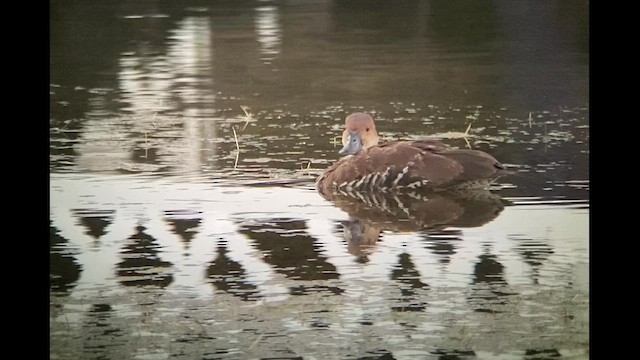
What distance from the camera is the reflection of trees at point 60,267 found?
346 cm

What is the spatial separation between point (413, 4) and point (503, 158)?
2.05 feet

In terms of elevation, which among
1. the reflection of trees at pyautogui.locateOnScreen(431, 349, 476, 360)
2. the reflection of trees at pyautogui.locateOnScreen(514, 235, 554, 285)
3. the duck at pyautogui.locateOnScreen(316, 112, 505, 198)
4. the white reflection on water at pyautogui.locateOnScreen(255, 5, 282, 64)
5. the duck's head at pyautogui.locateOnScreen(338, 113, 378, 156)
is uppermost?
the white reflection on water at pyautogui.locateOnScreen(255, 5, 282, 64)

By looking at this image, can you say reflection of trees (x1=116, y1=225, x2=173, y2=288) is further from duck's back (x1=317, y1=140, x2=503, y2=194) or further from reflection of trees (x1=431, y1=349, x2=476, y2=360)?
reflection of trees (x1=431, y1=349, x2=476, y2=360)

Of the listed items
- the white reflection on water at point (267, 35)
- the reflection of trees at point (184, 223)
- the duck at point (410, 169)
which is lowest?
the reflection of trees at point (184, 223)

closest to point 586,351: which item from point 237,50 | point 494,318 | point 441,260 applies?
point 494,318

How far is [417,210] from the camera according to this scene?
356 cm

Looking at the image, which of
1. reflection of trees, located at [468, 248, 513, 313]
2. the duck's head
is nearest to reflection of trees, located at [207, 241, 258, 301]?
the duck's head

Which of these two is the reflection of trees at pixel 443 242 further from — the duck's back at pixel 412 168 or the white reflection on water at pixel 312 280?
the duck's back at pixel 412 168

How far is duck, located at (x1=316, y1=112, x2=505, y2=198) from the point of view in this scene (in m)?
3.52

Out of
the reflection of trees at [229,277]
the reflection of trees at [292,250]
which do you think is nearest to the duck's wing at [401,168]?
the reflection of trees at [292,250]

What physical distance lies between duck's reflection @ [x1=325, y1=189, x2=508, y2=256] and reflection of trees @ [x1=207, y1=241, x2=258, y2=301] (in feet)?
1.20

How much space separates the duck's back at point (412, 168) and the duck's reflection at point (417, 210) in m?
0.03

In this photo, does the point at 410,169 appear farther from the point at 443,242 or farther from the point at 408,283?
the point at 408,283

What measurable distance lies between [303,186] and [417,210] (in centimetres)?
39
